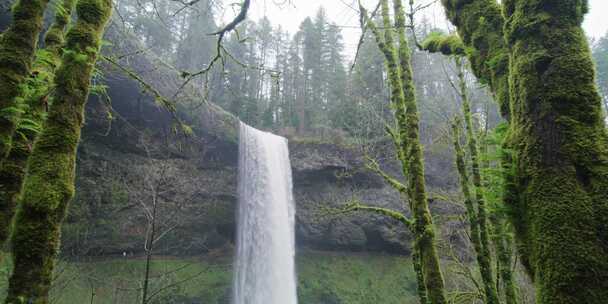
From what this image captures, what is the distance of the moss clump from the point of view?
312 centimetres

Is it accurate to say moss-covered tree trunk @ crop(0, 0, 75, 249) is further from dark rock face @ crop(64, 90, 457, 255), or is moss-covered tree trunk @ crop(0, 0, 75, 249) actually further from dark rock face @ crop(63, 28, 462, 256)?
dark rock face @ crop(64, 90, 457, 255)

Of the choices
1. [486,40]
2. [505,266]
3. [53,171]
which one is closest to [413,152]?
[486,40]

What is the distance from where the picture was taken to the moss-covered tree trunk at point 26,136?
74.6 inches

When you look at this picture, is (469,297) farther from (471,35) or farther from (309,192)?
(309,192)

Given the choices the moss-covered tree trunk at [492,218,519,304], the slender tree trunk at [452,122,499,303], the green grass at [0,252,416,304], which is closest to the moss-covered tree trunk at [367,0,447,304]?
the slender tree trunk at [452,122,499,303]

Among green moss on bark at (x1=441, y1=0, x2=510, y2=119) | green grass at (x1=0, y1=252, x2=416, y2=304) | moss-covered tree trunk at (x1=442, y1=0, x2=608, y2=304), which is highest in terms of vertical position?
green moss on bark at (x1=441, y1=0, x2=510, y2=119)

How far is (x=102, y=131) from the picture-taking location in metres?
14.3

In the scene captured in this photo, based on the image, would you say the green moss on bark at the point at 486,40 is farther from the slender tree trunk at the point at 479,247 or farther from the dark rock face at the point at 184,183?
the dark rock face at the point at 184,183

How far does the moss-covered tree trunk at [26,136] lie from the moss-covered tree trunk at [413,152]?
3.27 metres

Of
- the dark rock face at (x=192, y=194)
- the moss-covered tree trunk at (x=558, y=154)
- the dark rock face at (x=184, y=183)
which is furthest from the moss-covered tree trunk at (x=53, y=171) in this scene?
the dark rock face at (x=192, y=194)

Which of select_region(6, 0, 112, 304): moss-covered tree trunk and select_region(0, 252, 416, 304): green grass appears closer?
select_region(6, 0, 112, 304): moss-covered tree trunk

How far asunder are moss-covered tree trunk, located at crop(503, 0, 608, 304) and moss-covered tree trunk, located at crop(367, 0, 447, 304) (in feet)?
5.28

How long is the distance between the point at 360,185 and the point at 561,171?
20025 mm

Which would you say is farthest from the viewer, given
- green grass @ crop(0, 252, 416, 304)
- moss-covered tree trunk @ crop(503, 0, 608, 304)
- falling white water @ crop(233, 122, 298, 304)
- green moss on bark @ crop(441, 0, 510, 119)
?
falling white water @ crop(233, 122, 298, 304)
